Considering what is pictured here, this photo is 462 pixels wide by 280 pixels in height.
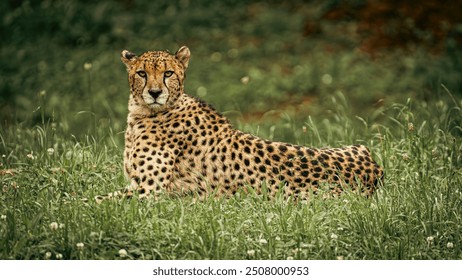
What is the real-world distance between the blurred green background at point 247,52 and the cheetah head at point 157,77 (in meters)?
2.36

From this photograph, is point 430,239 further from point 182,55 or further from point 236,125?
point 236,125

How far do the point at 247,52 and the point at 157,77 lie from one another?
14.9 feet

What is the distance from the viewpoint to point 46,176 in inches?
286

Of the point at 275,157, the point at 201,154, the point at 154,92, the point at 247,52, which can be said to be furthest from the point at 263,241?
the point at 247,52

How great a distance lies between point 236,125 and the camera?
29.3 feet

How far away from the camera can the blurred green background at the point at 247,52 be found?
10.1 m

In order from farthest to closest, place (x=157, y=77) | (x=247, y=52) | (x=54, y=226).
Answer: (x=247, y=52) → (x=157, y=77) → (x=54, y=226)

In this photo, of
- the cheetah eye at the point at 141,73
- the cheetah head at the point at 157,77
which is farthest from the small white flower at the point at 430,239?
the cheetah eye at the point at 141,73

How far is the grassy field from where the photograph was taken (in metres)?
6.23

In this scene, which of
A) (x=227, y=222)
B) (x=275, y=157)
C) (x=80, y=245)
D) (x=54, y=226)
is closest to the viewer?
(x=80, y=245)

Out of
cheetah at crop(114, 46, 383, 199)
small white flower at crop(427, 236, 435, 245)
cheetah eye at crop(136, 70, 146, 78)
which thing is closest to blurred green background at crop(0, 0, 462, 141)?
cheetah at crop(114, 46, 383, 199)

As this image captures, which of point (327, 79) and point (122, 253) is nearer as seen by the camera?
point (122, 253)

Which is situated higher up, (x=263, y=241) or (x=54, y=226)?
(x=54, y=226)
